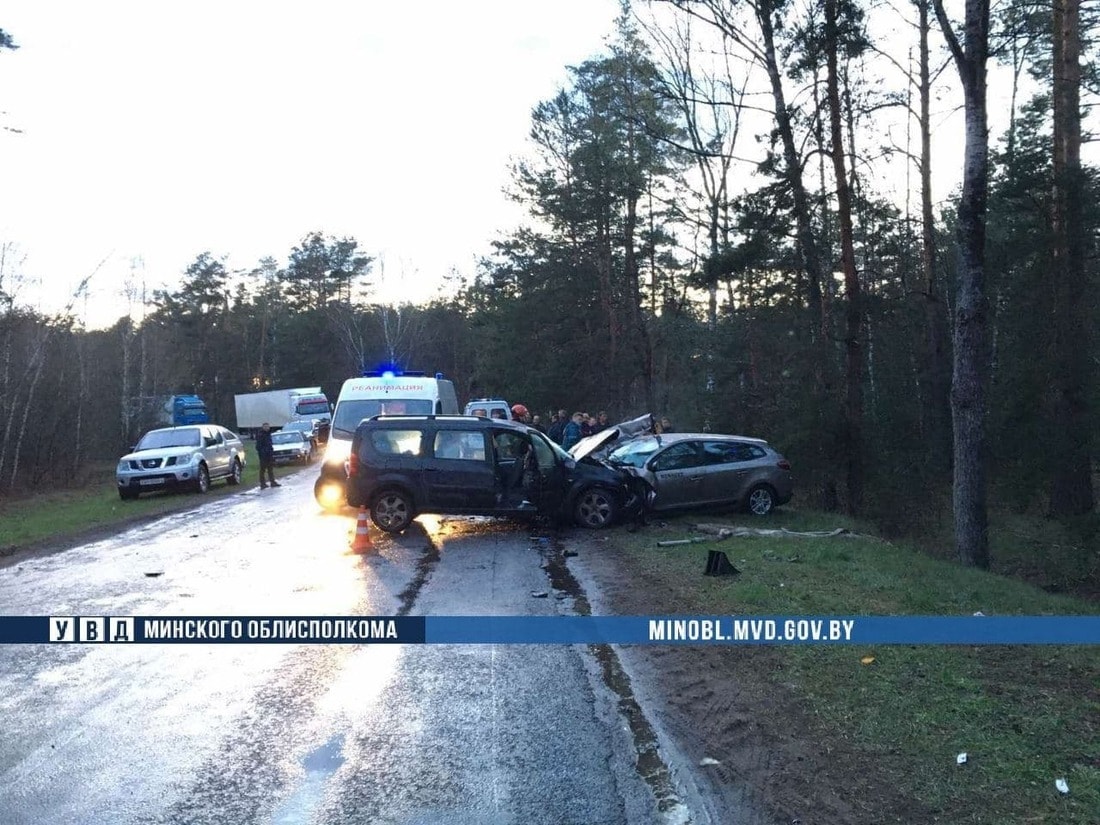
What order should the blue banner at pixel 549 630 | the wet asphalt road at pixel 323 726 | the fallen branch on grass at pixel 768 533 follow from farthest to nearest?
1. the fallen branch on grass at pixel 768 533
2. the blue banner at pixel 549 630
3. the wet asphalt road at pixel 323 726

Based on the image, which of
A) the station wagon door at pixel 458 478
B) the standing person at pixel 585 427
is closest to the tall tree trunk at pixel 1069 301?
the standing person at pixel 585 427

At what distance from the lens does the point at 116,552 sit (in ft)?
45.5

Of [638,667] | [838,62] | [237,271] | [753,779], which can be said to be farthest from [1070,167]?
[237,271]

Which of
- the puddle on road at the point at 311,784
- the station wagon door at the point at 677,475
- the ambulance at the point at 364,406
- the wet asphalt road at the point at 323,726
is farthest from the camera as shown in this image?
the ambulance at the point at 364,406

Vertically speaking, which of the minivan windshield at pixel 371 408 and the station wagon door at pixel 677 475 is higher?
the minivan windshield at pixel 371 408

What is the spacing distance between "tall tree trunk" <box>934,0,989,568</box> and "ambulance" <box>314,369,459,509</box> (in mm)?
9694

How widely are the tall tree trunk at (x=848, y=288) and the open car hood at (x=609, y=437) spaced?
13.6 ft

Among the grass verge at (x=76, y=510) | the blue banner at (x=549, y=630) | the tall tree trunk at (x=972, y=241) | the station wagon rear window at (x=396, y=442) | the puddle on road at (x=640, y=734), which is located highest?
the tall tree trunk at (x=972, y=241)

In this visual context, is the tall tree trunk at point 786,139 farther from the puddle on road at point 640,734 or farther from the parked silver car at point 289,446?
the parked silver car at point 289,446

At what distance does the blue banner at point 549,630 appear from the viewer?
711 centimetres

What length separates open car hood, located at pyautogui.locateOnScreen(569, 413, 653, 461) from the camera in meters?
16.9

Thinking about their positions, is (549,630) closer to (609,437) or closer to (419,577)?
(419,577)

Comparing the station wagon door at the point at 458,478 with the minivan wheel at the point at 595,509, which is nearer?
the station wagon door at the point at 458,478

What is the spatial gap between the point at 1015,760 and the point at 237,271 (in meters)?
79.8
